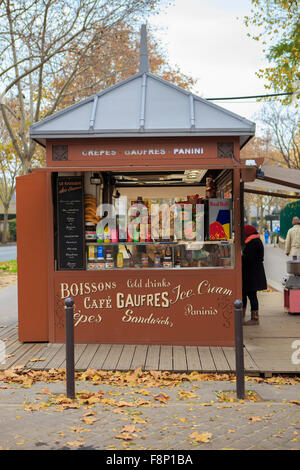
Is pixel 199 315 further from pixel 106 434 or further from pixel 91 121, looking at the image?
pixel 106 434

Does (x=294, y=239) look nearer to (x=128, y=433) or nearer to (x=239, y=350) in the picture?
(x=239, y=350)

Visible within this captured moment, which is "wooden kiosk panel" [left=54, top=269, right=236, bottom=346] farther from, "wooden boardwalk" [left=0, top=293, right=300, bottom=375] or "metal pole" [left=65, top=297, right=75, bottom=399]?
"metal pole" [left=65, top=297, right=75, bottom=399]

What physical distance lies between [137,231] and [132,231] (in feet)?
0.26

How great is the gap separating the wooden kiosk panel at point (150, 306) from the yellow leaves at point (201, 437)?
12.5 ft

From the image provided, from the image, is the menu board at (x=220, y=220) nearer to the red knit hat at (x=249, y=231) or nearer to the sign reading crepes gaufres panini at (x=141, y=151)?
the sign reading crepes gaufres panini at (x=141, y=151)

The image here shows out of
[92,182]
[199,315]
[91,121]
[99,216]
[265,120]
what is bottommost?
[199,315]

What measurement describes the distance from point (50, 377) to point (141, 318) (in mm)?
2014

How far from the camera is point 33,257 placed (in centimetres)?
890

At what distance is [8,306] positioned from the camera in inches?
523

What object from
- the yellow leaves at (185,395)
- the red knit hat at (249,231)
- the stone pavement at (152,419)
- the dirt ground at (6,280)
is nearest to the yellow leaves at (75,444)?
the stone pavement at (152,419)

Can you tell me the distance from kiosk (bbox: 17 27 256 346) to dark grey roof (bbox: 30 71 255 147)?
0.7 inches

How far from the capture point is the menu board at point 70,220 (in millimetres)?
8719

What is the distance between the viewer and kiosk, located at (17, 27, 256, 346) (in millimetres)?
8453

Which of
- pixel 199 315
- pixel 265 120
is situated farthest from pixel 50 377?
pixel 265 120
